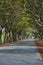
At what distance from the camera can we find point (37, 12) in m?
33.4

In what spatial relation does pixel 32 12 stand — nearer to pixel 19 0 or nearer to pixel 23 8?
pixel 23 8

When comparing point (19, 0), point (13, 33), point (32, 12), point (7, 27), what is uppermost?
point (19, 0)

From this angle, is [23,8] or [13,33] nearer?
[23,8]

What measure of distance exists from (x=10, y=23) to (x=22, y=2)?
1409 inches

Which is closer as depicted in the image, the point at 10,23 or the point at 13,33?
the point at 10,23

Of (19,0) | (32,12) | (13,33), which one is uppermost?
(19,0)

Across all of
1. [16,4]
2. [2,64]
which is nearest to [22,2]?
[16,4]

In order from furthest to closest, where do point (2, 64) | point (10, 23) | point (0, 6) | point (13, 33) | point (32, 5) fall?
point (13, 33) < point (10, 23) < point (0, 6) < point (32, 5) < point (2, 64)

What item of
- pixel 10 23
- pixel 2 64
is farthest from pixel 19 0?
pixel 10 23

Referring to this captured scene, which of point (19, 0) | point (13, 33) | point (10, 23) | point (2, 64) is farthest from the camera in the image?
Answer: point (13, 33)

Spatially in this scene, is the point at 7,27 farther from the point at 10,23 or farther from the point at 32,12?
the point at 32,12

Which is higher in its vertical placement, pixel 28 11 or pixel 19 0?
pixel 19 0

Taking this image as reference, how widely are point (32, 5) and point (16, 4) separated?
1.79 meters

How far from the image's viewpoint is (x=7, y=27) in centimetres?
6956
